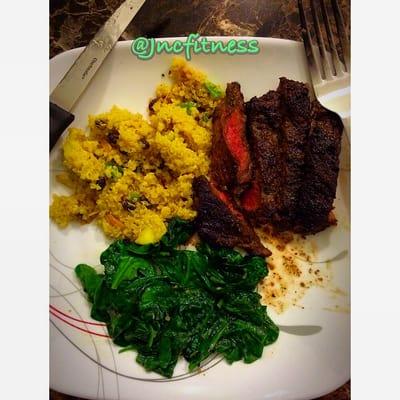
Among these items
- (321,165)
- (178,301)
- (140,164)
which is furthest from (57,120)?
(321,165)

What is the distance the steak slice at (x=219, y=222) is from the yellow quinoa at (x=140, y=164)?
0.22 ft

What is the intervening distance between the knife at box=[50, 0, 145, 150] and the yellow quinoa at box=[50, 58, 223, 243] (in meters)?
0.13

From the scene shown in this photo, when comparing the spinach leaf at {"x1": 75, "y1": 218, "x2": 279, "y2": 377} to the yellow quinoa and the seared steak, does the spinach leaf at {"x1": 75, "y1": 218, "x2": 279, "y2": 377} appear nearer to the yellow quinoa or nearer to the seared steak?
the yellow quinoa

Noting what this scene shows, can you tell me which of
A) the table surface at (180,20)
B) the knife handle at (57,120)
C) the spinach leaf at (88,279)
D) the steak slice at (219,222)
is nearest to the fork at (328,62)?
the table surface at (180,20)

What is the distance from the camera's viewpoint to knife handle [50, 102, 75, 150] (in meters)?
2.29

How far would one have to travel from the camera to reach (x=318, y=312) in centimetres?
247

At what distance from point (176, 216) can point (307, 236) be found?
687 mm

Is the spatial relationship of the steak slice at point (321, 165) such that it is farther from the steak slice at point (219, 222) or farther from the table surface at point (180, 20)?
the table surface at point (180, 20)

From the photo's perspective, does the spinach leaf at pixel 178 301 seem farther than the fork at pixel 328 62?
Yes

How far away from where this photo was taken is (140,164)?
2520 millimetres

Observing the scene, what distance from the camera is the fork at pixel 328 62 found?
2275 mm

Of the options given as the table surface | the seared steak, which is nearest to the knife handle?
the table surface

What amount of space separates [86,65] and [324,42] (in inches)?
46.0

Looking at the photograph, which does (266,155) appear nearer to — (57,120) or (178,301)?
(178,301)
